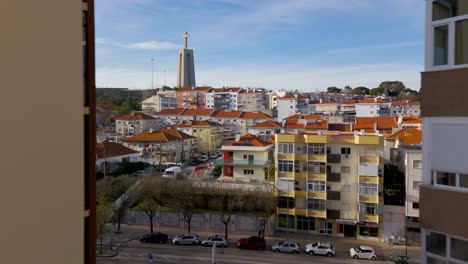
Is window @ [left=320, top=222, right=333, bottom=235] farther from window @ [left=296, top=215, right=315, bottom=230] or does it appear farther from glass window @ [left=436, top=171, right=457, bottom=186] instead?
glass window @ [left=436, top=171, right=457, bottom=186]

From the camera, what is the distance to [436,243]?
2.52 meters

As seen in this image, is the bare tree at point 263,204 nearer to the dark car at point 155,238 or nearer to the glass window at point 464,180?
the dark car at point 155,238

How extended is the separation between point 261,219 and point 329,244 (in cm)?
339

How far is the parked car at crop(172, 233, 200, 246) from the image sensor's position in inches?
738

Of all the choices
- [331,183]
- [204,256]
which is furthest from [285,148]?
[204,256]

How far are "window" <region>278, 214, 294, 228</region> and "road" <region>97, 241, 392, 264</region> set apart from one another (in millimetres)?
2739

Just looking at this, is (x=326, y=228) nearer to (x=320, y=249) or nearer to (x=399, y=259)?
(x=320, y=249)

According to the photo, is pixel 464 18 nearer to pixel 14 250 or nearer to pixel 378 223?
pixel 14 250

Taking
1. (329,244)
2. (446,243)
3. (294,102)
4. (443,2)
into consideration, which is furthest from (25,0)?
(294,102)

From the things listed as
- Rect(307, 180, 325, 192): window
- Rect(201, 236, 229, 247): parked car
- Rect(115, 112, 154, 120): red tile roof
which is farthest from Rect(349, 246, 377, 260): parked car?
Rect(115, 112, 154, 120): red tile roof

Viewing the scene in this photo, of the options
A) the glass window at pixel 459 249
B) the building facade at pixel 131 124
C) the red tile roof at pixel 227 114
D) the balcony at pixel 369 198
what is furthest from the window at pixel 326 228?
the red tile roof at pixel 227 114

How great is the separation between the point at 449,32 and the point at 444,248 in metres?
1.23

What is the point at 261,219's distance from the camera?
19.8 meters

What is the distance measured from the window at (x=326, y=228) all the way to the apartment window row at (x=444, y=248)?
18.1 meters
